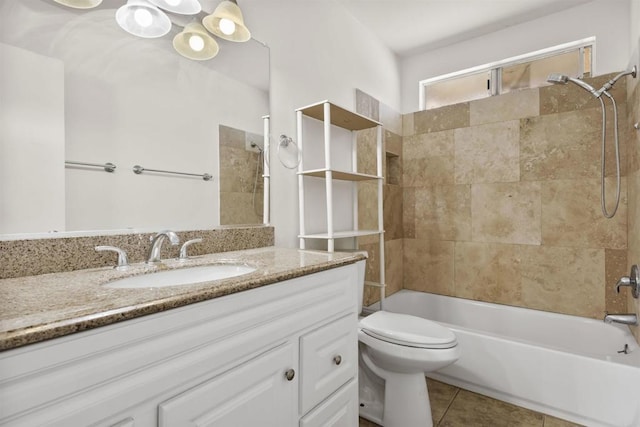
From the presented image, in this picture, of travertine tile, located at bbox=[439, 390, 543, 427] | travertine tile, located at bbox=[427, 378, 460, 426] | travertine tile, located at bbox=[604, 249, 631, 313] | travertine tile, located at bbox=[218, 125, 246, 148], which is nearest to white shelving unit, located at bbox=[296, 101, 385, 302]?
travertine tile, located at bbox=[218, 125, 246, 148]

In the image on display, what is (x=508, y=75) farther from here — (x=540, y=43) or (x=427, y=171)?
(x=427, y=171)

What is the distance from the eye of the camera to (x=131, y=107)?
1.25m

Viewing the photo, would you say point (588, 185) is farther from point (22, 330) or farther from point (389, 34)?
point (22, 330)

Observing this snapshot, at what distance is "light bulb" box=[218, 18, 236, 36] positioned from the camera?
1.52 m

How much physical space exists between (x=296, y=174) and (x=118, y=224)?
0.99 meters

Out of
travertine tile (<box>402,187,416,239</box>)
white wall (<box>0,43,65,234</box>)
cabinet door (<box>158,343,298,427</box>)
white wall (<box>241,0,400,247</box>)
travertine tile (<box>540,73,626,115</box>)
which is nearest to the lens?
cabinet door (<box>158,343,298,427</box>)

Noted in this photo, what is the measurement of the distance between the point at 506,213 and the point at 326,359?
6.68 feet

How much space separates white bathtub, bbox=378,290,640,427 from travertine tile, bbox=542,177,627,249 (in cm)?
54

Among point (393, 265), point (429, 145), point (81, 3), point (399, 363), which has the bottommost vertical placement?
point (399, 363)

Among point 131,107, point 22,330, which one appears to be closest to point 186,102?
point 131,107

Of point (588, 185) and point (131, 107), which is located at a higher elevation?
point (131, 107)

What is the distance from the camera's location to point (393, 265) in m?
2.83

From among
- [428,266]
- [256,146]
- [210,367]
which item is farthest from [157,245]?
[428,266]

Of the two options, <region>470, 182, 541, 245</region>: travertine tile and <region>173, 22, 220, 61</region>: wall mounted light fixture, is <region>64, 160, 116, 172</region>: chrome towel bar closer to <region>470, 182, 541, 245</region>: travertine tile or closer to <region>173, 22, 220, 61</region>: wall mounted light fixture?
<region>173, 22, 220, 61</region>: wall mounted light fixture
